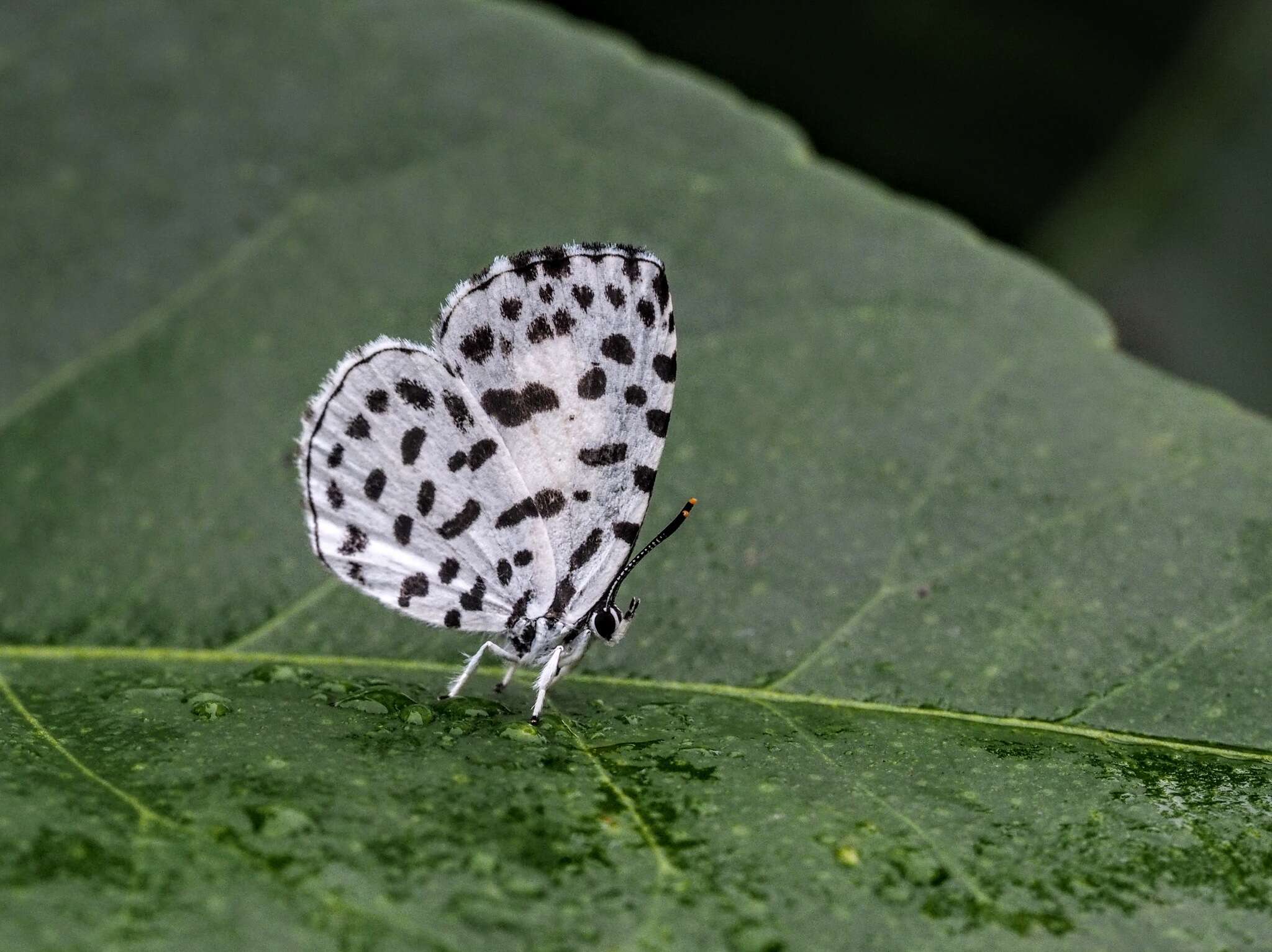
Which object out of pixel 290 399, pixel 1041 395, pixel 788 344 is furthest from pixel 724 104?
pixel 290 399

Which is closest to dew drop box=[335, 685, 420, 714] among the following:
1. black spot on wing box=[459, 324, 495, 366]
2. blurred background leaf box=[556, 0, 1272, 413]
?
black spot on wing box=[459, 324, 495, 366]

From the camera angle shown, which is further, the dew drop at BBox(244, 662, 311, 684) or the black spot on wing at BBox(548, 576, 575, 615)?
the black spot on wing at BBox(548, 576, 575, 615)

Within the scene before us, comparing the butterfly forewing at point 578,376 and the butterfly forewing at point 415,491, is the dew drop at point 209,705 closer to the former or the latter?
the butterfly forewing at point 415,491

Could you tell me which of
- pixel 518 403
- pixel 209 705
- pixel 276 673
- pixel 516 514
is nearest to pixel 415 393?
pixel 518 403

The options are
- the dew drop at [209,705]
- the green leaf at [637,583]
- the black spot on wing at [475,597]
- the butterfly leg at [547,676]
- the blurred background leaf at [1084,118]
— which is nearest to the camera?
the green leaf at [637,583]

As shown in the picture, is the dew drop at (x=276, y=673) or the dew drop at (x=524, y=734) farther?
the dew drop at (x=276, y=673)

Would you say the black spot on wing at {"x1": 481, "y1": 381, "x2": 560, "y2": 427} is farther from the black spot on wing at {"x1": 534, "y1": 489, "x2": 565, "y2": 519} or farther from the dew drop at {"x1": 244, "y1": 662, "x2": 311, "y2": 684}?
the dew drop at {"x1": 244, "y1": 662, "x2": 311, "y2": 684}

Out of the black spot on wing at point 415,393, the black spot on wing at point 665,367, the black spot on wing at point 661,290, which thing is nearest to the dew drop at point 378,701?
the black spot on wing at point 415,393

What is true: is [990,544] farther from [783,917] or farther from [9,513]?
[9,513]
